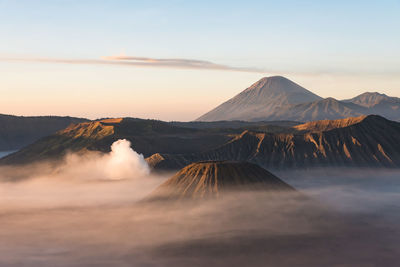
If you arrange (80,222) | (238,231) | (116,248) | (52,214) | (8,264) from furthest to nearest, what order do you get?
(52,214) < (80,222) < (238,231) < (116,248) < (8,264)

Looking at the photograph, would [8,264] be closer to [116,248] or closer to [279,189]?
[116,248]

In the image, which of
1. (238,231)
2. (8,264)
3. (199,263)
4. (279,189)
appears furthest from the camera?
(279,189)

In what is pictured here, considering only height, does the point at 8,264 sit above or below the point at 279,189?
below

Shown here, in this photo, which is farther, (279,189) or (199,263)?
(279,189)

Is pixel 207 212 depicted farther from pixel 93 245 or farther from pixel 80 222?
pixel 80 222

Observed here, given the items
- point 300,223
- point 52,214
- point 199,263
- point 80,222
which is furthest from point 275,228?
point 52,214

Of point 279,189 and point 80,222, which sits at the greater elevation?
point 279,189
